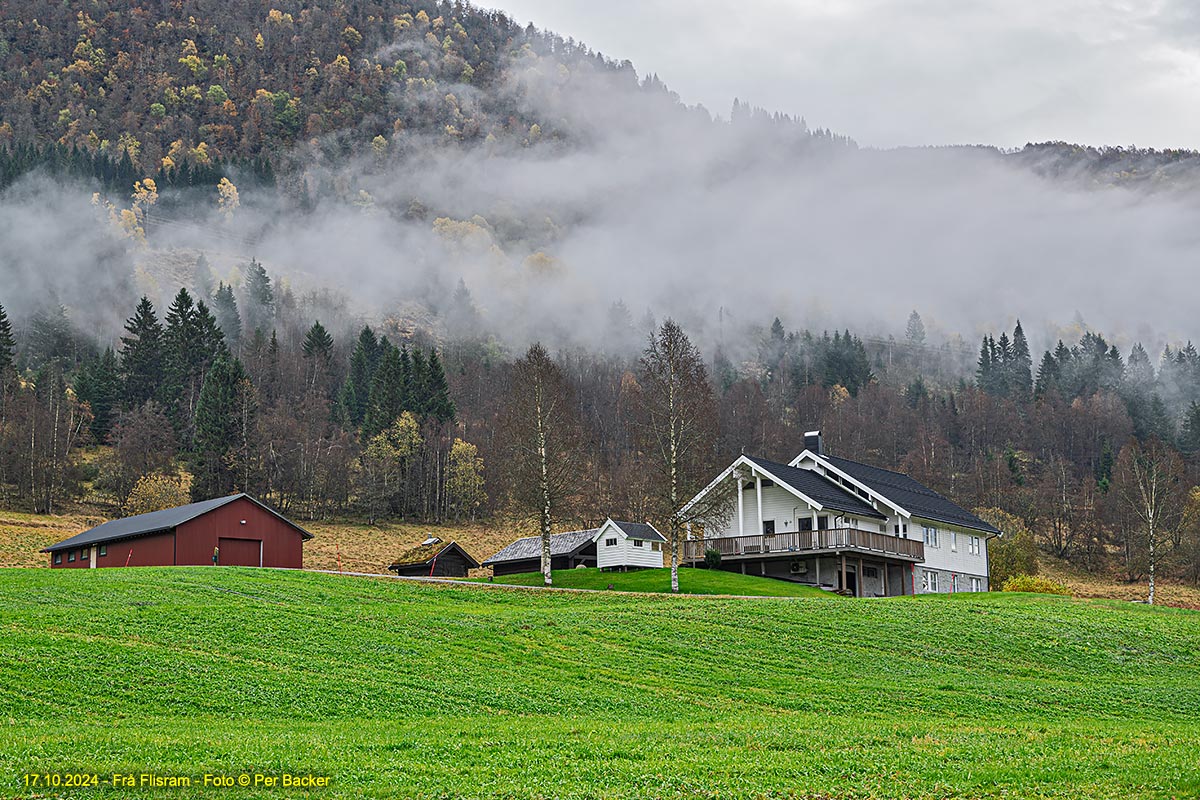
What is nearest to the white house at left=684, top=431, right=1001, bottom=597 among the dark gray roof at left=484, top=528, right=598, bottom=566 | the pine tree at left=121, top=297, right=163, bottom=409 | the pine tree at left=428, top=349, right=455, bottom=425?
the dark gray roof at left=484, top=528, right=598, bottom=566

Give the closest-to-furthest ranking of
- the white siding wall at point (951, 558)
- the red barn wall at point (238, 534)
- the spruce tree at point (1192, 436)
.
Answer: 1. the red barn wall at point (238, 534)
2. the white siding wall at point (951, 558)
3. the spruce tree at point (1192, 436)

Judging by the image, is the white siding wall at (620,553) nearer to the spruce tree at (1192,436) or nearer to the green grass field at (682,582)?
the green grass field at (682,582)

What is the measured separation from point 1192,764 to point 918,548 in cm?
4755

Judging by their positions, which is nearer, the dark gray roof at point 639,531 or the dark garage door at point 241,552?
the dark garage door at point 241,552

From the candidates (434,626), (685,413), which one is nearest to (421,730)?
(434,626)

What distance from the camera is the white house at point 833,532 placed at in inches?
2329

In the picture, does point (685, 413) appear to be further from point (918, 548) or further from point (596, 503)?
point (596, 503)

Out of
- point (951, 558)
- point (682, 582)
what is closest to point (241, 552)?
point (682, 582)

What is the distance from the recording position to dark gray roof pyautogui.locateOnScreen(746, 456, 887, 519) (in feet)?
195

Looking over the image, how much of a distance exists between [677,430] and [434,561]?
1844cm

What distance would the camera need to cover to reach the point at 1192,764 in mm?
16109

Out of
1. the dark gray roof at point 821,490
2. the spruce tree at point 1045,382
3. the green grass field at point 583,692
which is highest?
the spruce tree at point 1045,382

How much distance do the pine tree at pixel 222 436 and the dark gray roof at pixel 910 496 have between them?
53.0 metres

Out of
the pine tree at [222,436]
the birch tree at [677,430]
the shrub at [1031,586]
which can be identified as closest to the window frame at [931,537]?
the shrub at [1031,586]
